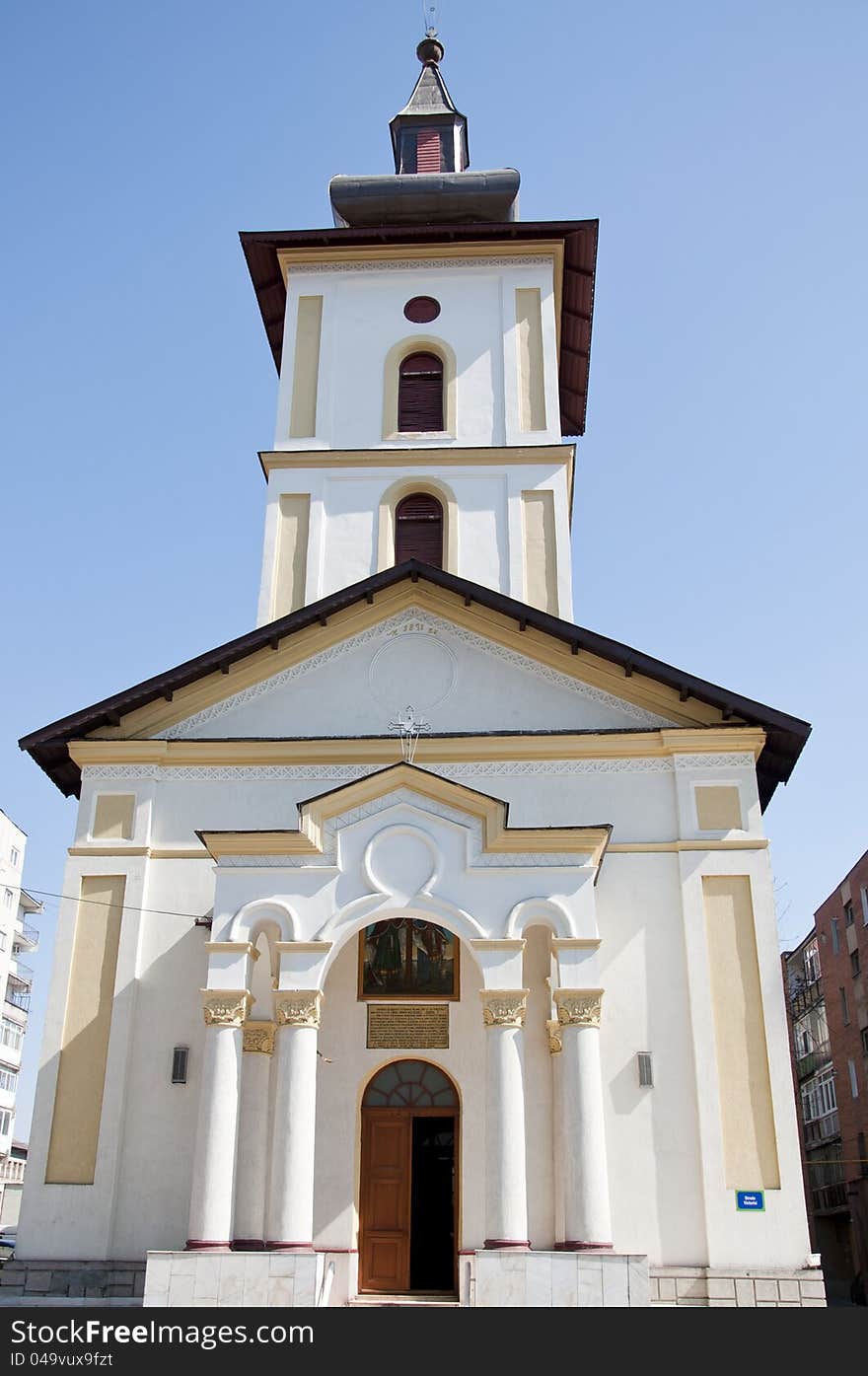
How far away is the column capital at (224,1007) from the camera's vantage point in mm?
13594

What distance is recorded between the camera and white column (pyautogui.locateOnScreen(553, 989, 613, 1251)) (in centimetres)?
1266

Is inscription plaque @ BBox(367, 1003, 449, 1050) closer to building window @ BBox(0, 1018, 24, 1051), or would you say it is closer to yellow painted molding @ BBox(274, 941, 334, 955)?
yellow painted molding @ BBox(274, 941, 334, 955)

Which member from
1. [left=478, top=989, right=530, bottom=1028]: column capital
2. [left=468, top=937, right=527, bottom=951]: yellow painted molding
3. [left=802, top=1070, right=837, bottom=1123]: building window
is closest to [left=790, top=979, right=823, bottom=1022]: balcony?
[left=802, top=1070, right=837, bottom=1123]: building window

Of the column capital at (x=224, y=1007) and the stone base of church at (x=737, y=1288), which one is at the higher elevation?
the column capital at (x=224, y=1007)

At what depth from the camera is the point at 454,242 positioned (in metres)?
23.2

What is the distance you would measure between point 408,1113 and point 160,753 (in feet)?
18.4

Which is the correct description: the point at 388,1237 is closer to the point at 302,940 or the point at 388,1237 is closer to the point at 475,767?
the point at 302,940

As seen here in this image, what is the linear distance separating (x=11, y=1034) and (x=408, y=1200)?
5426 centimetres

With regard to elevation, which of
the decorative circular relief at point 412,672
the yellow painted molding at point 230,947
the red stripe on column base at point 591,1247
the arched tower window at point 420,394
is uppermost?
the arched tower window at point 420,394

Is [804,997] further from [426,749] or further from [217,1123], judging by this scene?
[217,1123]

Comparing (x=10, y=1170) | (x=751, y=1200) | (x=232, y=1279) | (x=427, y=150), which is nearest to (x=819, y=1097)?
(x=751, y=1200)

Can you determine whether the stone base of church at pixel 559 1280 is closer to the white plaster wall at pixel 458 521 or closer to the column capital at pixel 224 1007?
the column capital at pixel 224 1007

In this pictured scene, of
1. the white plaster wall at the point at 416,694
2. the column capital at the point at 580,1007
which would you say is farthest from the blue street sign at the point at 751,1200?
the white plaster wall at the point at 416,694

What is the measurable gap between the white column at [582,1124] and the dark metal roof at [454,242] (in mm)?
15060
